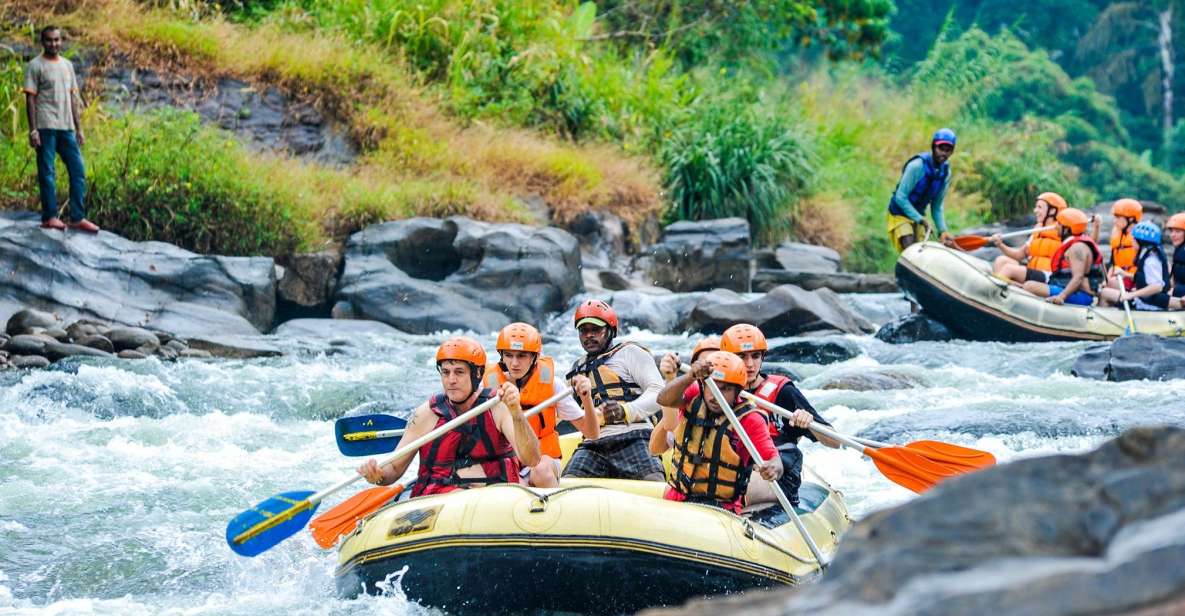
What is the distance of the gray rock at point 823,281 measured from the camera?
48.2ft

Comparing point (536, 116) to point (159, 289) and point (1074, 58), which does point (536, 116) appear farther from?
Answer: point (1074, 58)

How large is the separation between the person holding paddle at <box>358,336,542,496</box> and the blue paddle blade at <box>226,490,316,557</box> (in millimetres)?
275

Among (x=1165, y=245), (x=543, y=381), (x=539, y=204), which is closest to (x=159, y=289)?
(x=539, y=204)

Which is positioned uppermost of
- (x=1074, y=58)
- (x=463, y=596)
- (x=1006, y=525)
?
(x=1006, y=525)

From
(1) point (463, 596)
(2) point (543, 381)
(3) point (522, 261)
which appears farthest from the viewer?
(3) point (522, 261)

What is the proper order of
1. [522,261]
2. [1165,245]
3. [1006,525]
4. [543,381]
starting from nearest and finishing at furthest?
[1006,525] → [543,381] → [522,261] → [1165,245]

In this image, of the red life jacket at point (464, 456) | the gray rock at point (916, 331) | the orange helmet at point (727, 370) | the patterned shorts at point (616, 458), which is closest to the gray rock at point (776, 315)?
the gray rock at point (916, 331)

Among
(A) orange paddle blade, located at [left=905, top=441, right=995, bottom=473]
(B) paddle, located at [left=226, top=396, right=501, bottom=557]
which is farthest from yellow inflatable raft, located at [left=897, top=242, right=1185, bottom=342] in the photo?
(B) paddle, located at [left=226, top=396, right=501, bottom=557]

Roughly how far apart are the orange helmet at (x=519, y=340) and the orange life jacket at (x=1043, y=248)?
21.5 feet

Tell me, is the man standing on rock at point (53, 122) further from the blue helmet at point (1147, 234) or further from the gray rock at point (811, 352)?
the blue helmet at point (1147, 234)

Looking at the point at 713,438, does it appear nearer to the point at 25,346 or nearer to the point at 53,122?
the point at 25,346

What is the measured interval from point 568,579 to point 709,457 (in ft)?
2.43

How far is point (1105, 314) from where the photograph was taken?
10.8m

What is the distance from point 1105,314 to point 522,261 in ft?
16.3
